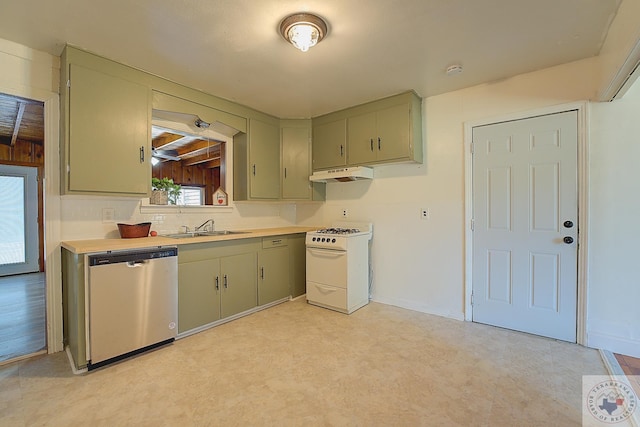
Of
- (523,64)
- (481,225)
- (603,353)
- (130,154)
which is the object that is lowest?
(603,353)

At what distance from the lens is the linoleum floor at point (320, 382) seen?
1609 mm

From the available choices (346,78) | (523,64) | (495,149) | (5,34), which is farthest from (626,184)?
(5,34)

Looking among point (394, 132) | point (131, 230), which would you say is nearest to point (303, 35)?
point (394, 132)

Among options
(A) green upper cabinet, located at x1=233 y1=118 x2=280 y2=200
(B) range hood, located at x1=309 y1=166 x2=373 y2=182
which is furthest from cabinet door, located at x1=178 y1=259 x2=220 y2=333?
(B) range hood, located at x1=309 y1=166 x2=373 y2=182

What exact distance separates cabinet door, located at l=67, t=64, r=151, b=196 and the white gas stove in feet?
6.09

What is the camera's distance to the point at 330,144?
12.1 feet

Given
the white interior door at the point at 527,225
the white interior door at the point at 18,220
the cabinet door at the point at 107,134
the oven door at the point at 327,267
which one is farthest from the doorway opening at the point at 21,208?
the white interior door at the point at 527,225

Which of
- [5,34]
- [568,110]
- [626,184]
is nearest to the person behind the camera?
[5,34]

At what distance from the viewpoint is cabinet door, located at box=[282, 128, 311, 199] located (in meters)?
3.84

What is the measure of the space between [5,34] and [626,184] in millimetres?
4792

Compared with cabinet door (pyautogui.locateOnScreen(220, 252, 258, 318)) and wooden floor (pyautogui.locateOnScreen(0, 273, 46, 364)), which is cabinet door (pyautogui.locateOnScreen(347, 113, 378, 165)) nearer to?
cabinet door (pyautogui.locateOnScreen(220, 252, 258, 318))

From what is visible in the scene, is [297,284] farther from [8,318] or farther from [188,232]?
[8,318]

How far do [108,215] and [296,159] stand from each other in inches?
86.0

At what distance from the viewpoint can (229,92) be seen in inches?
119
